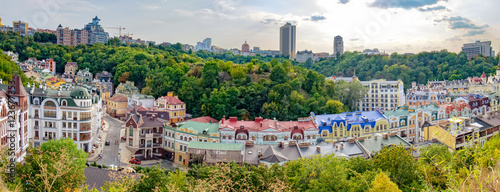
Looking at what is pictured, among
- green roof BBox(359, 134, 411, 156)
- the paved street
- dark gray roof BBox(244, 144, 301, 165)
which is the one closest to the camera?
dark gray roof BBox(244, 144, 301, 165)

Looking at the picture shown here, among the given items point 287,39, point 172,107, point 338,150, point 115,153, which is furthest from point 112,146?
point 287,39

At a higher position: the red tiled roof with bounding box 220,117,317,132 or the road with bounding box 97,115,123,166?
the red tiled roof with bounding box 220,117,317,132

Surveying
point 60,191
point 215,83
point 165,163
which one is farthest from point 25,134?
point 215,83

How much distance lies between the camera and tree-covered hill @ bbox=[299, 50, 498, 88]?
7712cm

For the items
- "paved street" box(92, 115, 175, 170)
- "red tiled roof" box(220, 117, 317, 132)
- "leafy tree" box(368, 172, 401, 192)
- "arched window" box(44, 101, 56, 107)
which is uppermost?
"arched window" box(44, 101, 56, 107)

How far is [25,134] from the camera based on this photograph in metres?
27.0

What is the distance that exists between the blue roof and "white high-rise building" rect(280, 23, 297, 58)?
339 feet

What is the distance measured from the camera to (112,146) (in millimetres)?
36062

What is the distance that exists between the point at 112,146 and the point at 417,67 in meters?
62.7

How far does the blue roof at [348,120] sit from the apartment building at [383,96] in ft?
73.7

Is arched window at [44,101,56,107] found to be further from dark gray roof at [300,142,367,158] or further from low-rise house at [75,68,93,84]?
low-rise house at [75,68,93,84]

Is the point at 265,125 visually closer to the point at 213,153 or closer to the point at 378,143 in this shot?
the point at 213,153

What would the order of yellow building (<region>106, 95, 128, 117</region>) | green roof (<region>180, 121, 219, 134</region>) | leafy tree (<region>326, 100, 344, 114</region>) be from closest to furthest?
green roof (<region>180, 121, 219, 134</region>) < leafy tree (<region>326, 100, 344, 114</region>) < yellow building (<region>106, 95, 128, 117</region>)

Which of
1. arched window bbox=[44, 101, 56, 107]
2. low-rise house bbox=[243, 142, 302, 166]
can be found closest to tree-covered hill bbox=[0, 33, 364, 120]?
low-rise house bbox=[243, 142, 302, 166]
